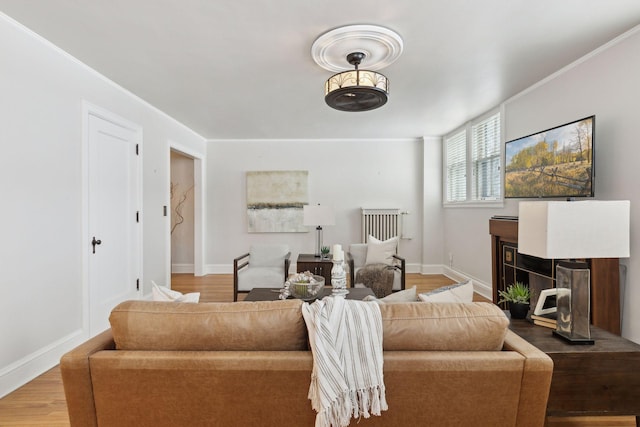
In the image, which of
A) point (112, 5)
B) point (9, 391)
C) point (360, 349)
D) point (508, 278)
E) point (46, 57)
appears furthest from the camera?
point (508, 278)

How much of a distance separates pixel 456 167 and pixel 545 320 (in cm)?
408

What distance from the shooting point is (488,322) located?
1.34 meters

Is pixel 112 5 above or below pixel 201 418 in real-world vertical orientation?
above

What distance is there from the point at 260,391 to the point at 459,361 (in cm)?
75

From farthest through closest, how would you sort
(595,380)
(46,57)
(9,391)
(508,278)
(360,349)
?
→ (508,278), (46,57), (9,391), (595,380), (360,349)

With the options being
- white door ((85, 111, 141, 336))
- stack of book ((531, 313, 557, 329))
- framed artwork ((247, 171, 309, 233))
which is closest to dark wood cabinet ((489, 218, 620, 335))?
stack of book ((531, 313, 557, 329))

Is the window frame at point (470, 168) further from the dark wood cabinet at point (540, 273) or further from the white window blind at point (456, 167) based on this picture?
the dark wood cabinet at point (540, 273)

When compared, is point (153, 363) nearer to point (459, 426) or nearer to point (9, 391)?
point (459, 426)

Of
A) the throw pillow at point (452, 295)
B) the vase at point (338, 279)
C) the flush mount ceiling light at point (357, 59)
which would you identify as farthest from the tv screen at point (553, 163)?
the vase at point (338, 279)

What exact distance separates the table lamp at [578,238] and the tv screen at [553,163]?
1397 mm

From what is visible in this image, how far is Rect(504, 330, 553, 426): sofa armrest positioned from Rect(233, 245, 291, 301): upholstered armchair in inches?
117

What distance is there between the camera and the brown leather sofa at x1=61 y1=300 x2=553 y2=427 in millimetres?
1256

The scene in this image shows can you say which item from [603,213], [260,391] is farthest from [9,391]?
[603,213]

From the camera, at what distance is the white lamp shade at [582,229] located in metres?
1.54
